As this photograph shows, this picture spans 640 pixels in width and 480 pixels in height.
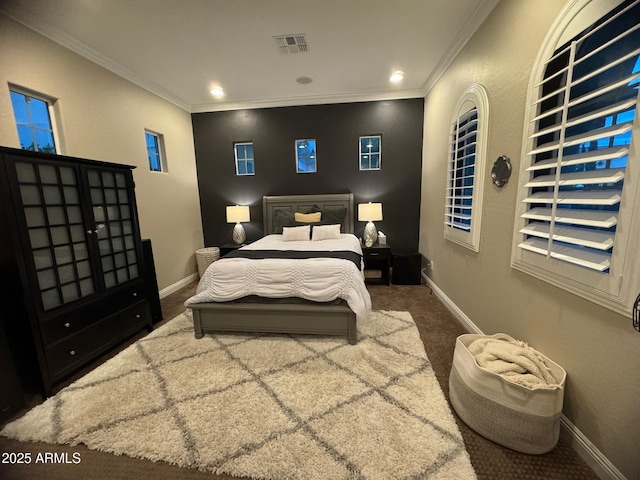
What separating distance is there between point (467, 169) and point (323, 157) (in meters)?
2.44

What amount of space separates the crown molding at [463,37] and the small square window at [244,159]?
3.11 m

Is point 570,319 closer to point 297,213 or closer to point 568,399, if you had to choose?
point 568,399

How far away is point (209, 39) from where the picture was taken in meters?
2.61

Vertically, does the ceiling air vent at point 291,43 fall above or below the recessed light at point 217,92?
below

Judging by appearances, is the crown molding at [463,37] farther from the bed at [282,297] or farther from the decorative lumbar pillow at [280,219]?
the decorative lumbar pillow at [280,219]

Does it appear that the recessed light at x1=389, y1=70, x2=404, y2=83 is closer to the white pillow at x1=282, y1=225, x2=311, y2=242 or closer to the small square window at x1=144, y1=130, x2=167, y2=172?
the white pillow at x1=282, y1=225, x2=311, y2=242

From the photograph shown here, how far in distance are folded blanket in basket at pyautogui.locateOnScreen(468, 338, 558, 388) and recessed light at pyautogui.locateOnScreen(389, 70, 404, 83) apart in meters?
3.46

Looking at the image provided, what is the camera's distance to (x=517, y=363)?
1472mm

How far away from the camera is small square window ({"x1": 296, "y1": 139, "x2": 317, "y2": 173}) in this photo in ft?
14.7

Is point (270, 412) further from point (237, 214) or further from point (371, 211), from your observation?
point (237, 214)

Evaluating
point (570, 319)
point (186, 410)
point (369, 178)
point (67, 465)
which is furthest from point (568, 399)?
point (369, 178)

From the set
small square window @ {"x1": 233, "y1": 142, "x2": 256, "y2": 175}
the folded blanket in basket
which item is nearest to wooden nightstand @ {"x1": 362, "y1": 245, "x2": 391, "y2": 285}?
the folded blanket in basket

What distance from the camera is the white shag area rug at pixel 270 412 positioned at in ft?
4.36

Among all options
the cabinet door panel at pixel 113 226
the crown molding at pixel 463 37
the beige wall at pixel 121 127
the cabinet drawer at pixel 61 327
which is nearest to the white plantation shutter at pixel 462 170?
the crown molding at pixel 463 37
